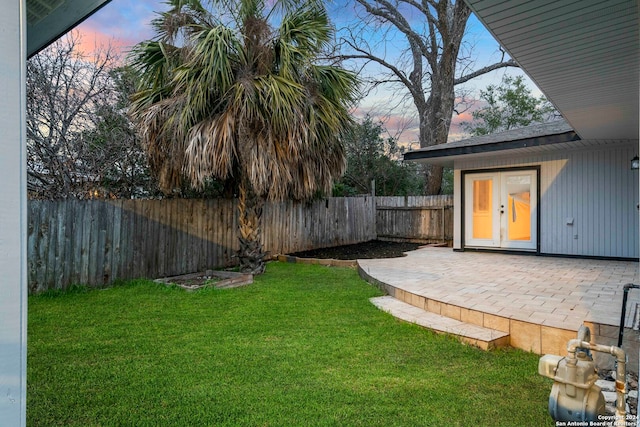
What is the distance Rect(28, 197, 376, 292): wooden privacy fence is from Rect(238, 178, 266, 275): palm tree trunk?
2.99 feet

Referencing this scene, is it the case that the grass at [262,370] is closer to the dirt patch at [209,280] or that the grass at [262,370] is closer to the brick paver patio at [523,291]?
the brick paver patio at [523,291]

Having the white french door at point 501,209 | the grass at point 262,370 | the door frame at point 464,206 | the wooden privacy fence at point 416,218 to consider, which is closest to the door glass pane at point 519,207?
the white french door at point 501,209

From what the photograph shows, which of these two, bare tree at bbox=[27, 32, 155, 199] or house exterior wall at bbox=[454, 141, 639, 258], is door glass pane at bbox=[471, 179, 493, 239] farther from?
bare tree at bbox=[27, 32, 155, 199]

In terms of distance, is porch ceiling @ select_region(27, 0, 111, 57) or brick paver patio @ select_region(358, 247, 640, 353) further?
brick paver patio @ select_region(358, 247, 640, 353)

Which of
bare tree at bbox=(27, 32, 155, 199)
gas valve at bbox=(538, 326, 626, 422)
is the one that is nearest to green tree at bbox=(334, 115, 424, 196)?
bare tree at bbox=(27, 32, 155, 199)

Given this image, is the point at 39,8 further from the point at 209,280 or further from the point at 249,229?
the point at 249,229

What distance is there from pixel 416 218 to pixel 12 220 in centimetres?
1229

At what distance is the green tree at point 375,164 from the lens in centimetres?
1744

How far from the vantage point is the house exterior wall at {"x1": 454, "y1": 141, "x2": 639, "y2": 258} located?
7926mm

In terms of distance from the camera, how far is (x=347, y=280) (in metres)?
7.06

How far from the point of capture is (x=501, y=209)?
386 inches

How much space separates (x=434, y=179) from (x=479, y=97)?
255 inches

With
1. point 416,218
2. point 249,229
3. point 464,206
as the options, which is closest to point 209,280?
point 249,229

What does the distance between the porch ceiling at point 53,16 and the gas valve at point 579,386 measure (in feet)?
9.27
